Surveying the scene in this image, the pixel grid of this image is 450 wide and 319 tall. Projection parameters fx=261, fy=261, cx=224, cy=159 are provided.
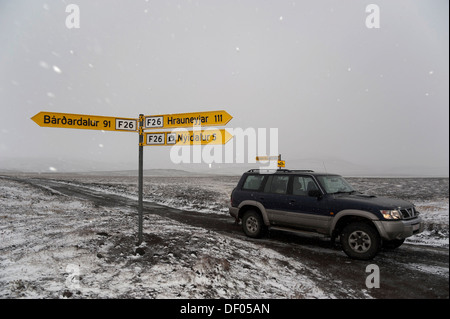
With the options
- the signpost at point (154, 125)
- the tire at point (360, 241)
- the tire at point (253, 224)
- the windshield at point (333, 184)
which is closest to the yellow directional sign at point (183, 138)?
the signpost at point (154, 125)

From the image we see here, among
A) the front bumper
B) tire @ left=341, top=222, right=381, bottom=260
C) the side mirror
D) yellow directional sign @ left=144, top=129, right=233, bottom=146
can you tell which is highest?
yellow directional sign @ left=144, top=129, right=233, bottom=146

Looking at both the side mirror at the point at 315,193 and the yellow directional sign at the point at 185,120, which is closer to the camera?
the yellow directional sign at the point at 185,120

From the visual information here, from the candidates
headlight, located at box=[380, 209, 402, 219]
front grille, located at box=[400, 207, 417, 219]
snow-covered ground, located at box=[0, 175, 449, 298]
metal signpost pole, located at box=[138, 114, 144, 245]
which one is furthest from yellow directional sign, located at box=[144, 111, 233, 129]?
front grille, located at box=[400, 207, 417, 219]

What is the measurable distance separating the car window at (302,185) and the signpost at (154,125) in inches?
97.3

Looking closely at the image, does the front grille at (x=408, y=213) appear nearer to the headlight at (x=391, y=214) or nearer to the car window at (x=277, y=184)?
the headlight at (x=391, y=214)

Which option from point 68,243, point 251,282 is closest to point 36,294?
point 68,243

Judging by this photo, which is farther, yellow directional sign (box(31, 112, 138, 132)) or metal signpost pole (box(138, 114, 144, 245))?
metal signpost pole (box(138, 114, 144, 245))

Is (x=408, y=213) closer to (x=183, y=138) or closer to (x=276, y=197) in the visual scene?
(x=276, y=197)

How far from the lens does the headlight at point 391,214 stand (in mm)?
5379

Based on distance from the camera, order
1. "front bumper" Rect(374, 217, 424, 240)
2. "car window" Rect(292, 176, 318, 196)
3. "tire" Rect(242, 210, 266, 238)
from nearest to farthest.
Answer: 1. "front bumper" Rect(374, 217, 424, 240)
2. "car window" Rect(292, 176, 318, 196)
3. "tire" Rect(242, 210, 266, 238)

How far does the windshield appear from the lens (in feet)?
21.6

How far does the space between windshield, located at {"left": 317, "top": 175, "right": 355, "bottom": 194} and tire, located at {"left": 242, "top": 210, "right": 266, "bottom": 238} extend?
2.02m

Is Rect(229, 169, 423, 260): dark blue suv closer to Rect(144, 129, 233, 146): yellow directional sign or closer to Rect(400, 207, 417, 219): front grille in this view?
Rect(400, 207, 417, 219): front grille
